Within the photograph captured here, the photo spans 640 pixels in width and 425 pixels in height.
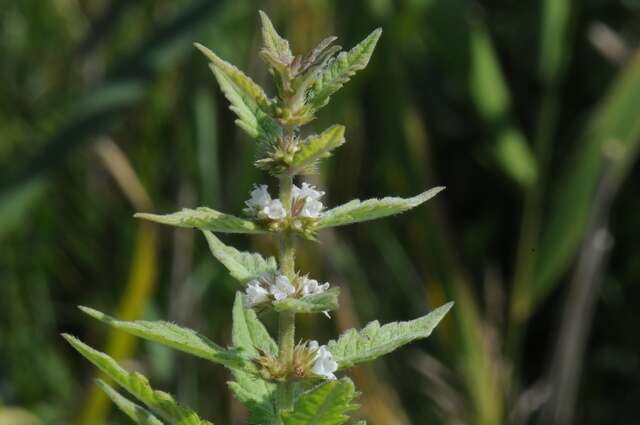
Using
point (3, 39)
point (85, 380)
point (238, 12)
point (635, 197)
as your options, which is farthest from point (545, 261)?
point (3, 39)

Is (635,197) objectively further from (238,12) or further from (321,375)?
(321,375)

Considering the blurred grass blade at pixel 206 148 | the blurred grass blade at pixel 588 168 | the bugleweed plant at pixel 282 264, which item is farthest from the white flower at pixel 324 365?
the blurred grass blade at pixel 206 148

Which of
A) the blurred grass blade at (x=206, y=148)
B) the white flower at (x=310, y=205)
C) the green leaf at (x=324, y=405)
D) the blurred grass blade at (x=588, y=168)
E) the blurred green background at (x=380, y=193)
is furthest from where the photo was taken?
the blurred grass blade at (x=206, y=148)

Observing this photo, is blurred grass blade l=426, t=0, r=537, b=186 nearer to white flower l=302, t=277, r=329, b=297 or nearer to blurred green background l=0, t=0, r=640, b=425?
blurred green background l=0, t=0, r=640, b=425

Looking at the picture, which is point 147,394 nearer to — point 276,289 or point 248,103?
point 276,289

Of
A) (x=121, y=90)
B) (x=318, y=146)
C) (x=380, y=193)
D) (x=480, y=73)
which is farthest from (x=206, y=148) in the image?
(x=318, y=146)

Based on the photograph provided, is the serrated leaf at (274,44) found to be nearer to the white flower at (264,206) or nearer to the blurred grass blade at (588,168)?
the white flower at (264,206)
